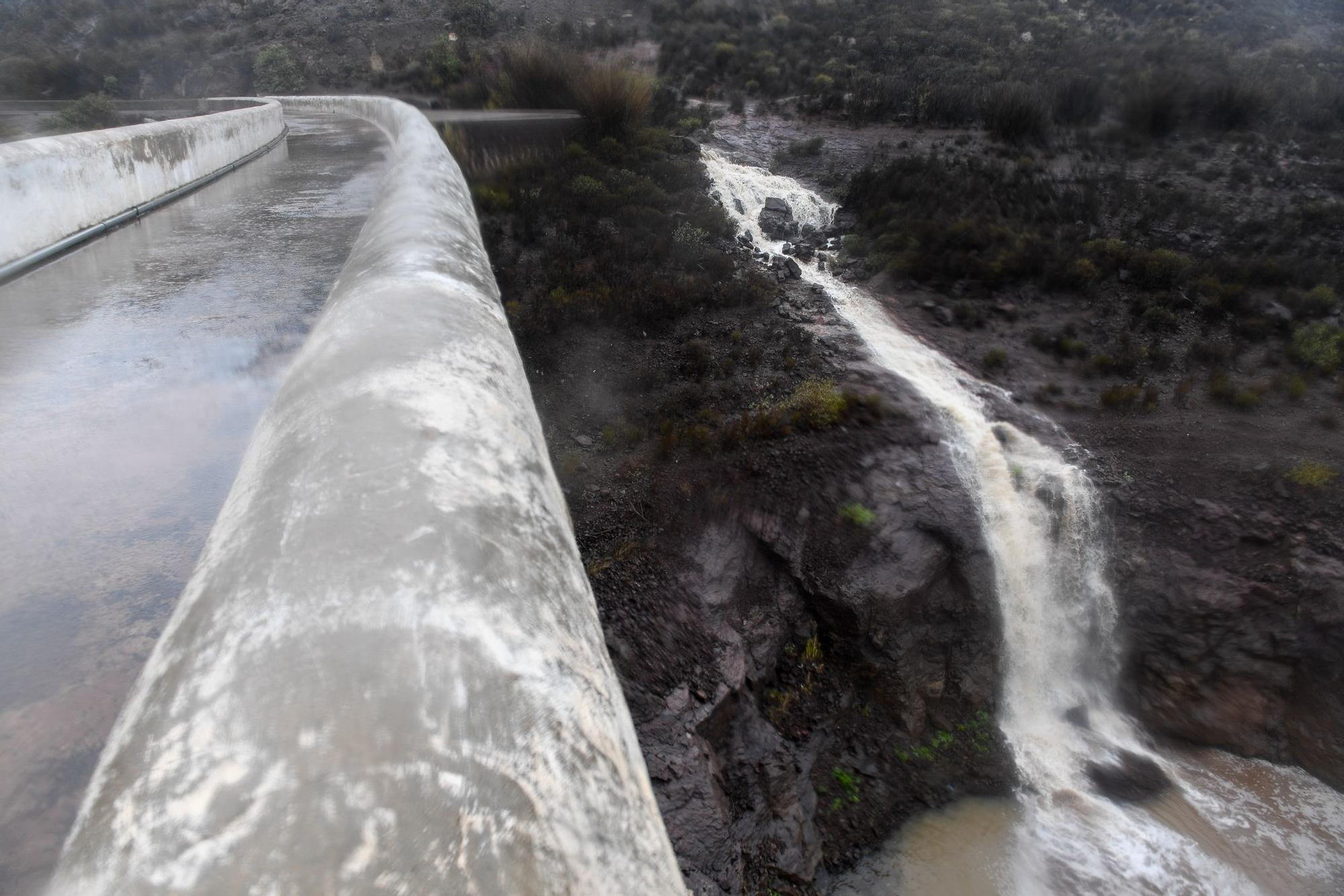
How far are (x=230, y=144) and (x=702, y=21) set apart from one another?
2544 cm

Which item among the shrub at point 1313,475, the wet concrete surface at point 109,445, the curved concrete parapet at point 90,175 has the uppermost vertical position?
the curved concrete parapet at point 90,175

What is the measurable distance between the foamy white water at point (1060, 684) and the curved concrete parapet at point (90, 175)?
890cm

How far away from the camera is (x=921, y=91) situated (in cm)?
2000

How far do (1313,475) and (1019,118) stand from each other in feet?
40.6

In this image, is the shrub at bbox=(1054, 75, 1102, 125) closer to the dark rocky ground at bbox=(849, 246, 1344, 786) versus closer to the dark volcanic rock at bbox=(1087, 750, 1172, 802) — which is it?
the dark rocky ground at bbox=(849, 246, 1344, 786)

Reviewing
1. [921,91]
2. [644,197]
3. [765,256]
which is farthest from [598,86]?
[921,91]

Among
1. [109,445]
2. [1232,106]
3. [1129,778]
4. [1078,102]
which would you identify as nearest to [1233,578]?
[1129,778]

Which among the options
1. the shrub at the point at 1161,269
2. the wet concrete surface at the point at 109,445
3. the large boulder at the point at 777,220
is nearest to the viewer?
the wet concrete surface at the point at 109,445

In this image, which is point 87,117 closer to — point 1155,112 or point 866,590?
point 866,590

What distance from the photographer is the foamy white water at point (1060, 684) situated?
22.1 feet

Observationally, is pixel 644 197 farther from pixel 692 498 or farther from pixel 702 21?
pixel 702 21

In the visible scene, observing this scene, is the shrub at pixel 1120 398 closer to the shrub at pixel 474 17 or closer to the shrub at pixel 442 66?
the shrub at pixel 442 66

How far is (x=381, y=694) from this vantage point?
95cm

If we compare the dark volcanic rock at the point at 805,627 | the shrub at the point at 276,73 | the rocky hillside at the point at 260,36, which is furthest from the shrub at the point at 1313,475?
the shrub at the point at 276,73
